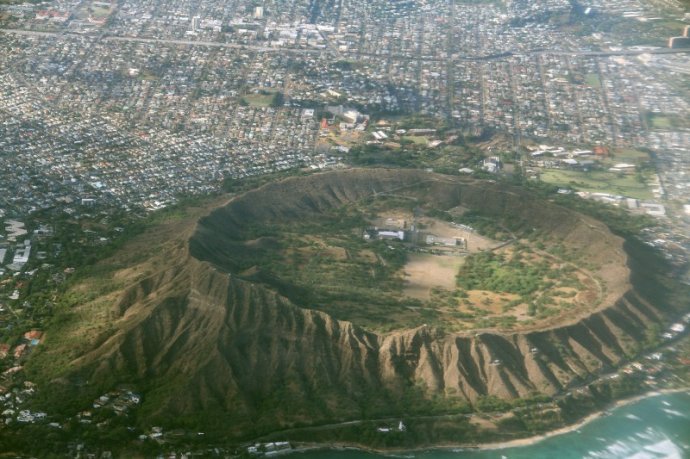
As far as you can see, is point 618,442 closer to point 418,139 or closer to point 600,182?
point 600,182

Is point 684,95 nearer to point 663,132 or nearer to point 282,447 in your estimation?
point 663,132

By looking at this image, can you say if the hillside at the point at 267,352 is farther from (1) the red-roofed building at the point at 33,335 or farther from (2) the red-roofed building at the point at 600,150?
(2) the red-roofed building at the point at 600,150

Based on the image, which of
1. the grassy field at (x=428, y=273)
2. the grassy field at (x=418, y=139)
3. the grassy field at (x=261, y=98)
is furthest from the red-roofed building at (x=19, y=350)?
the grassy field at (x=261, y=98)

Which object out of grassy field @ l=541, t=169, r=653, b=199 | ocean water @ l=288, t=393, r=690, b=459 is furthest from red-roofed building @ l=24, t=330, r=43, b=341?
grassy field @ l=541, t=169, r=653, b=199

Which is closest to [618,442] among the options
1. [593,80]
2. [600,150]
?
[600,150]

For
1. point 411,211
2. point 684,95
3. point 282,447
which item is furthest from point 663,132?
point 282,447
